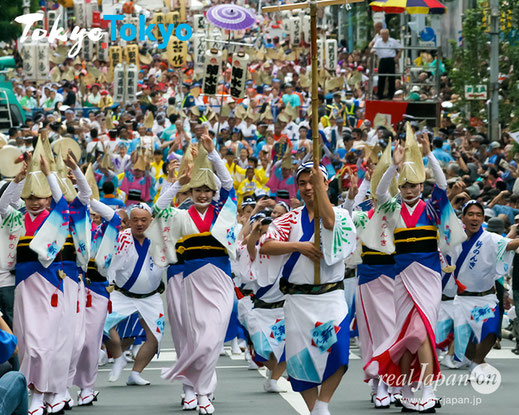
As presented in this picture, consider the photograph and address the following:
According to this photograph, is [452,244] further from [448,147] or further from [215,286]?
[448,147]

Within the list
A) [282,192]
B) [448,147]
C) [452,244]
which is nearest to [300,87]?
[448,147]

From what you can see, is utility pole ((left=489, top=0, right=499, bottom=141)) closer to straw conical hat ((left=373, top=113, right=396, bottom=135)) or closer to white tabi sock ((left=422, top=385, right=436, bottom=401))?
straw conical hat ((left=373, top=113, right=396, bottom=135))

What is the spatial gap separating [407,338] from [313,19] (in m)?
2.92

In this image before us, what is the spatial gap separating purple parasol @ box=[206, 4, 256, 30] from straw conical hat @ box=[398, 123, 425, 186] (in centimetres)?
1557

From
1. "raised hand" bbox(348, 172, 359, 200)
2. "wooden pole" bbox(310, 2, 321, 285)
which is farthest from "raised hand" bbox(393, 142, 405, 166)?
"wooden pole" bbox(310, 2, 321, 285)

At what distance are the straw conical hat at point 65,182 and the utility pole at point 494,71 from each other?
1413 centimetres

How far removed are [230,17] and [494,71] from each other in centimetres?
543

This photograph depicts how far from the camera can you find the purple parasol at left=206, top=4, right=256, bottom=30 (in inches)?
1054

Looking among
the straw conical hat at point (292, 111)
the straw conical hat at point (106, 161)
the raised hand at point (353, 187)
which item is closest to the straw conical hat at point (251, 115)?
the straw conical hat at point (292, 111)

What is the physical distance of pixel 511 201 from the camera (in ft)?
57.2

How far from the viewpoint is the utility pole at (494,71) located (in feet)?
81.5

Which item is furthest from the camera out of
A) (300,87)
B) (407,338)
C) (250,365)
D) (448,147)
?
(300,87)

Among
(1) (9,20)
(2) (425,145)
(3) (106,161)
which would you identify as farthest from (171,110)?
(2) (425,145)

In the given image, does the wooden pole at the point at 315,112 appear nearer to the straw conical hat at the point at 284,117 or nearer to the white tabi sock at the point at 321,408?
the white tabi sock at the point at 321,408
